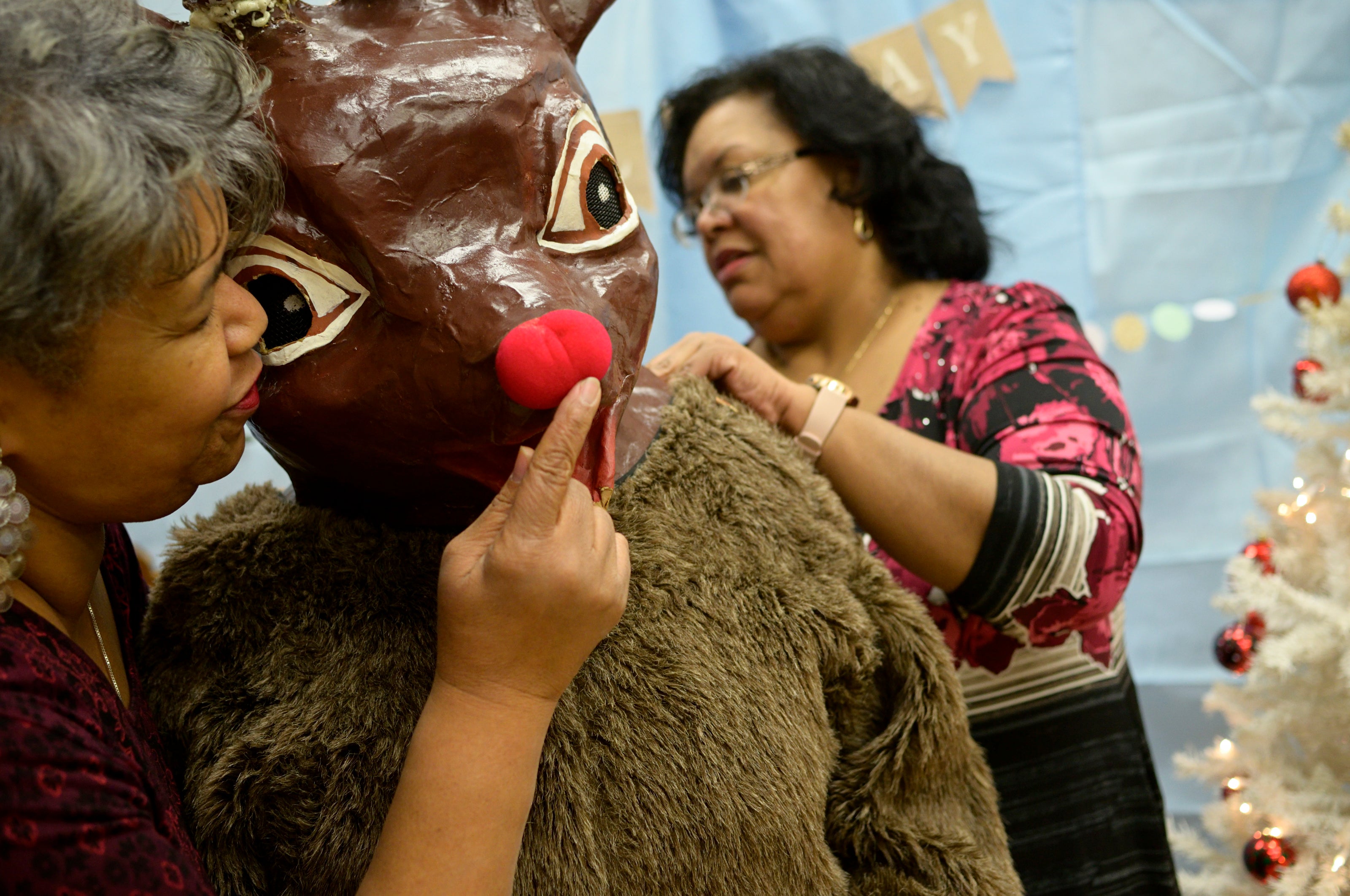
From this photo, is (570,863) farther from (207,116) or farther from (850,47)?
(850,47)

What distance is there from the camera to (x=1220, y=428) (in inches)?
97.7

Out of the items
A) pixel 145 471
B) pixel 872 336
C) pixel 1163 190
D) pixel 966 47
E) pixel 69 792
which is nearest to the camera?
pixel 69 792

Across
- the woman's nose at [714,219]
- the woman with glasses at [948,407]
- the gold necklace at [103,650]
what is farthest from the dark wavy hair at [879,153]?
the gold necklace at [103,650]

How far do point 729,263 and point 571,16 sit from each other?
2.64 feet

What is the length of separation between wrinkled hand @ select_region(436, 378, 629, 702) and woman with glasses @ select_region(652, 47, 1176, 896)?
0.36 meters

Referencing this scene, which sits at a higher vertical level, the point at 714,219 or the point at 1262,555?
the point at 714,219

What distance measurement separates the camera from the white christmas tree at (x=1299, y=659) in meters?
1.59

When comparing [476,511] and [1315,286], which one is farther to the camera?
[1315,286]

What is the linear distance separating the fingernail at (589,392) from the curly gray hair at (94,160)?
0.77ft

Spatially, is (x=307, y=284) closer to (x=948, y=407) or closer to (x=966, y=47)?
(x=948, y=407)

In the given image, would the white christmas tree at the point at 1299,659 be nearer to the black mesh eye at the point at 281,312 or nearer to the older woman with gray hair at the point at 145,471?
the older woman with gray hair at the point at 145,471

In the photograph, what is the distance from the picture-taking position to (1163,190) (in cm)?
243

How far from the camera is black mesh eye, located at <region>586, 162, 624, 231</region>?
0.77 metres

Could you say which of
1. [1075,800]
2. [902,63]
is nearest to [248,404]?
[1075,800]
